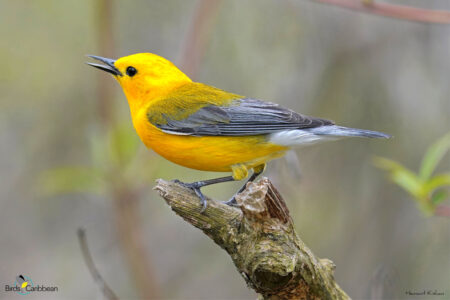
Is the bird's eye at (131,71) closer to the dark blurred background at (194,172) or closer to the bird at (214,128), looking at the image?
the bird at (214,128)

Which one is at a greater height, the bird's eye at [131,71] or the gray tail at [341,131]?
the bird's eye at [131,71]

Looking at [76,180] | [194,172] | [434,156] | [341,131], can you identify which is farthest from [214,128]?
[194,172]

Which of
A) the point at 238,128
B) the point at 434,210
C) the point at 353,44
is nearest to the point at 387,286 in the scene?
the point at 434,210

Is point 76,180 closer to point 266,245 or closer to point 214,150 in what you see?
point 214,150

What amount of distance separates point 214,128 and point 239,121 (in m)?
0.24

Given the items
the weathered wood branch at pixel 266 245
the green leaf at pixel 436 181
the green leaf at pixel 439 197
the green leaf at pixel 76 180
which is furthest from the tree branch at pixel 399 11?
the green leaf at pixel 76 180

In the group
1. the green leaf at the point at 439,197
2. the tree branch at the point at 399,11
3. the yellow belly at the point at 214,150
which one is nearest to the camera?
the green leaf at the point at 439,197

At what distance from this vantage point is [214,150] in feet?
16.5

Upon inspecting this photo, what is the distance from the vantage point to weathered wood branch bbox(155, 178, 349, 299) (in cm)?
362

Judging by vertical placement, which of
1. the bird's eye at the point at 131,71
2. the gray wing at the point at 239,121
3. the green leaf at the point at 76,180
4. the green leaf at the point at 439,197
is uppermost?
the bird's eye at the point at 131,71

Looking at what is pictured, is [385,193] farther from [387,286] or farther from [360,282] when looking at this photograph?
[387,286]

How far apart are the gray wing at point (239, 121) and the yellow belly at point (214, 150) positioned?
0.06 meters

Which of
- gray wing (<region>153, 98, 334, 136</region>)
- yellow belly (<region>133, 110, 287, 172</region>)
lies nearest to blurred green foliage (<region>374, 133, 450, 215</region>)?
gray wing (<region>153, 98, 334, 136</region>)

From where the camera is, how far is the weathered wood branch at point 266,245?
143 inches
